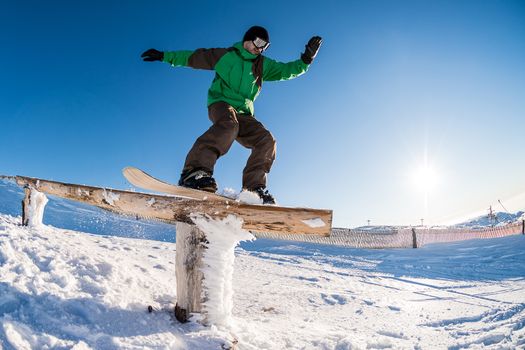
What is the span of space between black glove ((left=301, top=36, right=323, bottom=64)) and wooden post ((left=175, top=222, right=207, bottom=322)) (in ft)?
7.08

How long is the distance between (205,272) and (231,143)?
1165mm

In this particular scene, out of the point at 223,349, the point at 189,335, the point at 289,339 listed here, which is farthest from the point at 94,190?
the point at 289,339

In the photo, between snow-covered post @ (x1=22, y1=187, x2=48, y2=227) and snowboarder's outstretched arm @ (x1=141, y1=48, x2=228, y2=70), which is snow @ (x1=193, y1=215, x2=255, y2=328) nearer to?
snowboarder's outstretched arm @ (x1=141, y1=48, x2=228, y2=70)

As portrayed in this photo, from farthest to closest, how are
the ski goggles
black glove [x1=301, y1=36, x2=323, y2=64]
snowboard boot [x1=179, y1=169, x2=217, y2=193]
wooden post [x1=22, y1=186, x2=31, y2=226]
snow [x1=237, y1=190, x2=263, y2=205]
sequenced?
wooden post [x1=22, y1=186, x2=31, y2=226]
black glove [x1=301, y1=36, x2=323, y2=64]
the ski goggles
snowboard boot [x1=179, y1=169, x2=217, y2=193]
snow [x1=237, y1=190, x2=263, y2=205]

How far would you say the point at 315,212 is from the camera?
2105mm

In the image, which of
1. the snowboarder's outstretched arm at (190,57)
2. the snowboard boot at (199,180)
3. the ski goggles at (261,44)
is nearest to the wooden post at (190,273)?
the snowboard boot at (199,180)

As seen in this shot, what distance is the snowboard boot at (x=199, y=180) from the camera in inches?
101

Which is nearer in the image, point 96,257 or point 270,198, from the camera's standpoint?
point 270,198

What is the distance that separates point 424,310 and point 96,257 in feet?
15.6

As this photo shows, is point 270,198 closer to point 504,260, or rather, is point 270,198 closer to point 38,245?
point 38,245

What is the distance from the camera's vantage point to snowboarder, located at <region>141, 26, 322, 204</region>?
282cm

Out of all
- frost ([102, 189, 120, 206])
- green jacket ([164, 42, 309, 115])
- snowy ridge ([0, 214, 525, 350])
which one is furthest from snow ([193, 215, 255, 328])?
green jacket ([164, 42, 309, 115])

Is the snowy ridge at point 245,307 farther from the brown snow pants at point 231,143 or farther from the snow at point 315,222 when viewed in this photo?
the brown snow pants at point 231,143

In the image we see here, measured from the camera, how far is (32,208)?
5.07 metres
